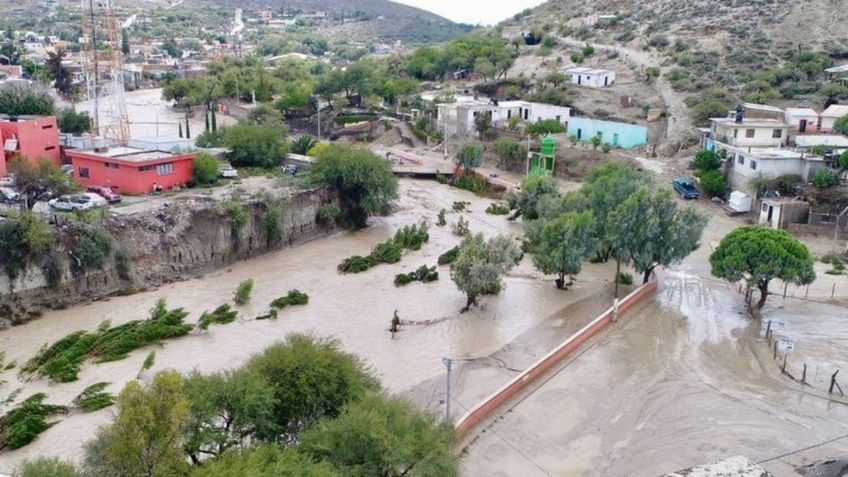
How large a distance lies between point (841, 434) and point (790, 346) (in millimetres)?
4271

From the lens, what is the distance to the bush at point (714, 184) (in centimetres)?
4500

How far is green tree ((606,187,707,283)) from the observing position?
101 ft

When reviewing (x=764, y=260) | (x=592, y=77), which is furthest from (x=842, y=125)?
(x=764, y=260)

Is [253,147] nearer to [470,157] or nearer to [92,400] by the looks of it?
[470,157]

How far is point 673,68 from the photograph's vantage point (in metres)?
70.5

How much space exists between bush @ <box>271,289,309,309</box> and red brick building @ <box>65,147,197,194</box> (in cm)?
1420

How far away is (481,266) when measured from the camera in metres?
29.4

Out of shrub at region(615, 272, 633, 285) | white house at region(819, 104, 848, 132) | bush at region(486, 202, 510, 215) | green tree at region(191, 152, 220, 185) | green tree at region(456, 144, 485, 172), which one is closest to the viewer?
shrub at region(615, 272, 633, 285)

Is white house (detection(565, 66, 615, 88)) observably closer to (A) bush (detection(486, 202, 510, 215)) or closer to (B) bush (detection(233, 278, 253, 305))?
(A) bush (detection(486, 202, 510, 215))

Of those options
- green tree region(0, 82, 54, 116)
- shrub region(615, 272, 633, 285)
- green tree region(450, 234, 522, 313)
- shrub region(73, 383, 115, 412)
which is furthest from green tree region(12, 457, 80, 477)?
green tree region(0, 82, 54, 116)

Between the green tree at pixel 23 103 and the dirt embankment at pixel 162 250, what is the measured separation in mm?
25591

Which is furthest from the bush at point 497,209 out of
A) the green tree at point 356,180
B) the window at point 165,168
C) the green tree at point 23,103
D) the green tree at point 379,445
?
the green tree at point 23,103

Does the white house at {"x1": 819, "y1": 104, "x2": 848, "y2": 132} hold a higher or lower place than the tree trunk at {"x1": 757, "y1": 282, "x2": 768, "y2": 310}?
higher

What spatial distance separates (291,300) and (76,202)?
43.2 ft
